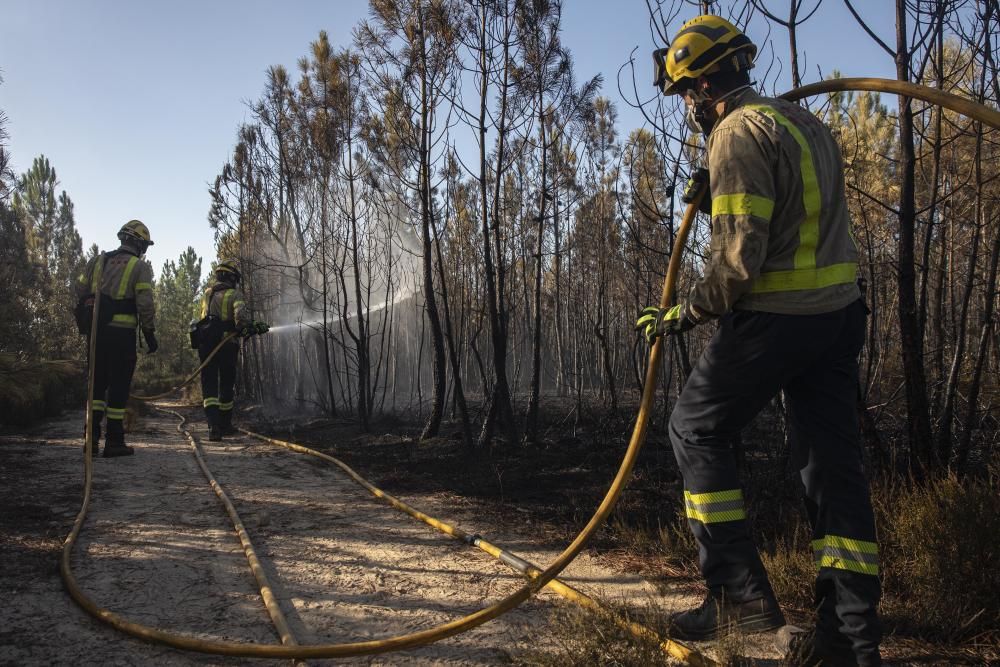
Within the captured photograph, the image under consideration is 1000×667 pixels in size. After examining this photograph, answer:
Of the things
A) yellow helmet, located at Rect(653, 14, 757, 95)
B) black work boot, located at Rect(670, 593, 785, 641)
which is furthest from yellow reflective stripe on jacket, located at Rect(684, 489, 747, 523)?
yellow helmet, located at Rect(653, 14, 757, 95)

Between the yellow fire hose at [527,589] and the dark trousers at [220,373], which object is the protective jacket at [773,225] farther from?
the dark trousers at [220,373]

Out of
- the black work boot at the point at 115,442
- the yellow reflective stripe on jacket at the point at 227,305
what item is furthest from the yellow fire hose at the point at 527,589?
the yellow reflective stripe on jacket at the point at 227,305

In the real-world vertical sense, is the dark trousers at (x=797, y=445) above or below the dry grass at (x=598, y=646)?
above

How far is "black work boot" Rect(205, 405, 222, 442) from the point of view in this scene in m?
8.76

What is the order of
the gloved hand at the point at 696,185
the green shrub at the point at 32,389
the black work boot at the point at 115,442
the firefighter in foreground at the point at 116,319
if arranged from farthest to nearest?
the green shrub at the point at 32,389, the firefighter in foreground at the point at 116,319, the black work boot at the point at 115,442, the gloved hand at the point at 696,185

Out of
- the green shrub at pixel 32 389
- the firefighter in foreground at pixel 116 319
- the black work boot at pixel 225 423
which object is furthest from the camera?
the green shrub at pixel 32 389

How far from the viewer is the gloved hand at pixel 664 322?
254cm

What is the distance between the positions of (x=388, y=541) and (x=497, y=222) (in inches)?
178

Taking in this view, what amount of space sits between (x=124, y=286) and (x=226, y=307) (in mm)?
1939

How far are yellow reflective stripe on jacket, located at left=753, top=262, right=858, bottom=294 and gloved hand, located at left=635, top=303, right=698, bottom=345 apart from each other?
10.8 inches

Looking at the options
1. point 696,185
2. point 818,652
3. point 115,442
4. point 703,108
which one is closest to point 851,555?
point 818,652

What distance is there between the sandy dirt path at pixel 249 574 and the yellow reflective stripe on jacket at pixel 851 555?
0.96 metres

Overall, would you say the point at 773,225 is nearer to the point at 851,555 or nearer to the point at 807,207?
the point at 807,207

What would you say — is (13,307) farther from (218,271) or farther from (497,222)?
(497,222)
